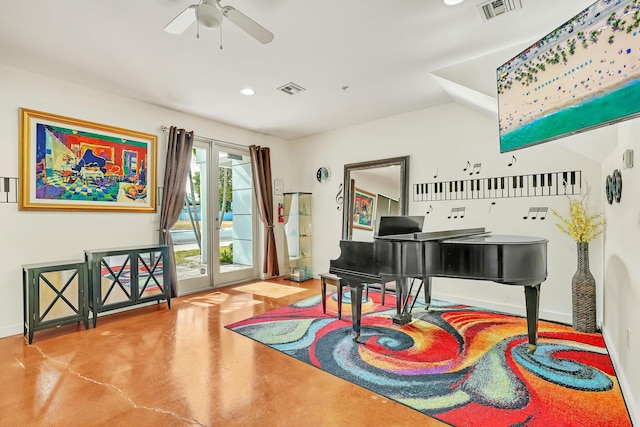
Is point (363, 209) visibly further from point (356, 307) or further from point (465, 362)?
point (465, 362)

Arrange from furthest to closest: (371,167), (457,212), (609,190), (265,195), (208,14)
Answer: (265,195)
(371,167)
(457,212)
(609,190)
(208,14)

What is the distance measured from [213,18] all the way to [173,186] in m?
2.91

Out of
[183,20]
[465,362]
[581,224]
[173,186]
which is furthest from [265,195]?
[581,224]

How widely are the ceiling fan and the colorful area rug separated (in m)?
2.42

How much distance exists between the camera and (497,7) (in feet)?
7.41

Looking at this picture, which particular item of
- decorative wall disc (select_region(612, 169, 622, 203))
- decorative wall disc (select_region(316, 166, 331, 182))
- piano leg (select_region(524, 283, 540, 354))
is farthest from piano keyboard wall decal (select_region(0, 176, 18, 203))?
decorative wall disc (select_region(612, 169, 622, 203))

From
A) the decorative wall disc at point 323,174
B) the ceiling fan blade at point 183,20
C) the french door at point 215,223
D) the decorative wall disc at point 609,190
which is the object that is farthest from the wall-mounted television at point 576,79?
the french door at point 215,223

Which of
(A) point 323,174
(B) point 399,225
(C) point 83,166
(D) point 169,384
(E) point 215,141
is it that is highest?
(E) point 215,141

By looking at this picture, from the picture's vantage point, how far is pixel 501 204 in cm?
376

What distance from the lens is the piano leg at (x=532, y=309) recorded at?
2474 millimetres

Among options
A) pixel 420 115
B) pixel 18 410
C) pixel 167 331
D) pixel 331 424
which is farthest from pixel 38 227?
pixel 420 115

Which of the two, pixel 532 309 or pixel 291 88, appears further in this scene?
pixel 291 88

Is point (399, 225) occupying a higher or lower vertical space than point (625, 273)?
higher

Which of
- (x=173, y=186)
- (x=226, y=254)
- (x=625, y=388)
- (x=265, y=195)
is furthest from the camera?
(x=265, y=195)
